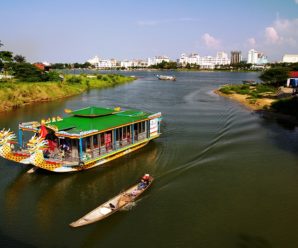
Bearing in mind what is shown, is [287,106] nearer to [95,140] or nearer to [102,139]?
[102,139]

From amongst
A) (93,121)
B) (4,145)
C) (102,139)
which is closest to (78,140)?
(102,139)

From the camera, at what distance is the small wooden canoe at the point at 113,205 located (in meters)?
14.3

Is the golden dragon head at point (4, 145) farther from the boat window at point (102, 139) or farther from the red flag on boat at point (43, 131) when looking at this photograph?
the boat window at point (102, 139)

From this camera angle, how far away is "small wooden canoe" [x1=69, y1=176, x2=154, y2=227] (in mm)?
14294

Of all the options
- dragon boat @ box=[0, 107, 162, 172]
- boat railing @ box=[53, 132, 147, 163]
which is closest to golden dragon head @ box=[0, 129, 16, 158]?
dragon boat @ box=[0, 107, 162, 172]

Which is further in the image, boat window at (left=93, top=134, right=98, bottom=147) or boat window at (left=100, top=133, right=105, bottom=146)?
boat window at (left=100, top=133, right=105, bottom=146)

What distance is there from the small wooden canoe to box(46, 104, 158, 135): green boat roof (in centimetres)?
469

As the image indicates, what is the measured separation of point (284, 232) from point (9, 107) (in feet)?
129

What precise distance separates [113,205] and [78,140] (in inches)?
224

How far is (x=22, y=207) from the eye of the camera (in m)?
16.2

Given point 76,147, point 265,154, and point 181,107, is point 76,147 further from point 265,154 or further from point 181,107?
point 181,107

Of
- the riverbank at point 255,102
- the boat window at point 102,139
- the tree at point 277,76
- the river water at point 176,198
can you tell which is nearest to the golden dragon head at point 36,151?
the river water at point 176,198

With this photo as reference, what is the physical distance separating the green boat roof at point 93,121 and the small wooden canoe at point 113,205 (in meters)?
4.69

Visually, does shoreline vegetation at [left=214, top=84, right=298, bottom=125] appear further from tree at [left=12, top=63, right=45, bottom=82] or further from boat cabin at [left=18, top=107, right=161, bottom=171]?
tree at [left=12, top=63, right=45, bottom=82]
